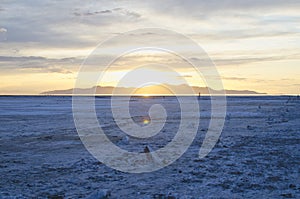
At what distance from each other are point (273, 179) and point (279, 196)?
172cm

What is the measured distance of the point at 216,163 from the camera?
13641 millimetres

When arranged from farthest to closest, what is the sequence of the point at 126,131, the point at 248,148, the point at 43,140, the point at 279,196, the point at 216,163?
the point at 126,131, the point at 43,140, the point at 248,148, the point at 216,163, the point at 279,196

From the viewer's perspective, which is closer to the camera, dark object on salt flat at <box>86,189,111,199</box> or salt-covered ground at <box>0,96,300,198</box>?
dark object on salt flat at <box>86,189,111,199</box>

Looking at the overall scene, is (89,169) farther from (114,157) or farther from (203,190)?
(203,190)

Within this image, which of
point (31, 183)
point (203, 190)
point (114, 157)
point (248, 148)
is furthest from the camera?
point (248, 148)

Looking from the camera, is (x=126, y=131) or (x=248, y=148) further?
(x=126, y=131)

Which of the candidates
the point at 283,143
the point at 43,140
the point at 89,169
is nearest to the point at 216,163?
the point at 89,169

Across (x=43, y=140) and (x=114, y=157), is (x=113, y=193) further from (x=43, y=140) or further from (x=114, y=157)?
(x=43, y=140)

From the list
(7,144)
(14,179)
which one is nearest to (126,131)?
(7,144)

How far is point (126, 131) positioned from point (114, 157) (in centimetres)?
949

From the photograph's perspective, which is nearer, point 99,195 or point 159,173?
point 99,195

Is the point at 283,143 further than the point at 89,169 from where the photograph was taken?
Yes

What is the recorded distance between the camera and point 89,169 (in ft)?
41.9

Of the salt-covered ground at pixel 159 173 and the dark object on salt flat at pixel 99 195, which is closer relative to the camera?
the dark object on salt flat at pixel 99 195
